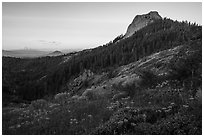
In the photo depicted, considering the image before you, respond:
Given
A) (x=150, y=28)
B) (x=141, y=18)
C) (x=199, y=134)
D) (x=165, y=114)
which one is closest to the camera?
(x=199, y=134)

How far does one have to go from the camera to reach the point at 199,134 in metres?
8.90

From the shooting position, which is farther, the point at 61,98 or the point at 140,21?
the point at 140,21

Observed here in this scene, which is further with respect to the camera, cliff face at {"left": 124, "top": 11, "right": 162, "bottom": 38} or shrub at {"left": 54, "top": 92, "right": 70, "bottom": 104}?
cliff face at {"left": 124, "top": 11, "right": 162, "bottom": 38}

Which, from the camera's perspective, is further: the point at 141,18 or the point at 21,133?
the point at 141,18

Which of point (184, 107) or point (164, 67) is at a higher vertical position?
point (164, 67)

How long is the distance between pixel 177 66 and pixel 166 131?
49.8ft

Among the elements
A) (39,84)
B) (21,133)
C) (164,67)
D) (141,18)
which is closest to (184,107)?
(21,133)

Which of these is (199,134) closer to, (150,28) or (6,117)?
(6,117)

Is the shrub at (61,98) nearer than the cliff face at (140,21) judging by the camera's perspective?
Yes

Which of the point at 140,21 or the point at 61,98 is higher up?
the point at 140,21

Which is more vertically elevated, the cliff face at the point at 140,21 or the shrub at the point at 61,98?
the cliff face at the point at 140,21

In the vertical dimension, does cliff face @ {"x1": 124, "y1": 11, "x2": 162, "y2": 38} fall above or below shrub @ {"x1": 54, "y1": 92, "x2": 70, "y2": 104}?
above

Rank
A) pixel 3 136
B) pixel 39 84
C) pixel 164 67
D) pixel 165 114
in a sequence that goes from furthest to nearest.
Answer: pixel 39 84 → pixel 164 67 → pixel 165 114 → pixel 3 136

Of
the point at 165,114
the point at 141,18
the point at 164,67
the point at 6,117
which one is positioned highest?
the point at 141,18
